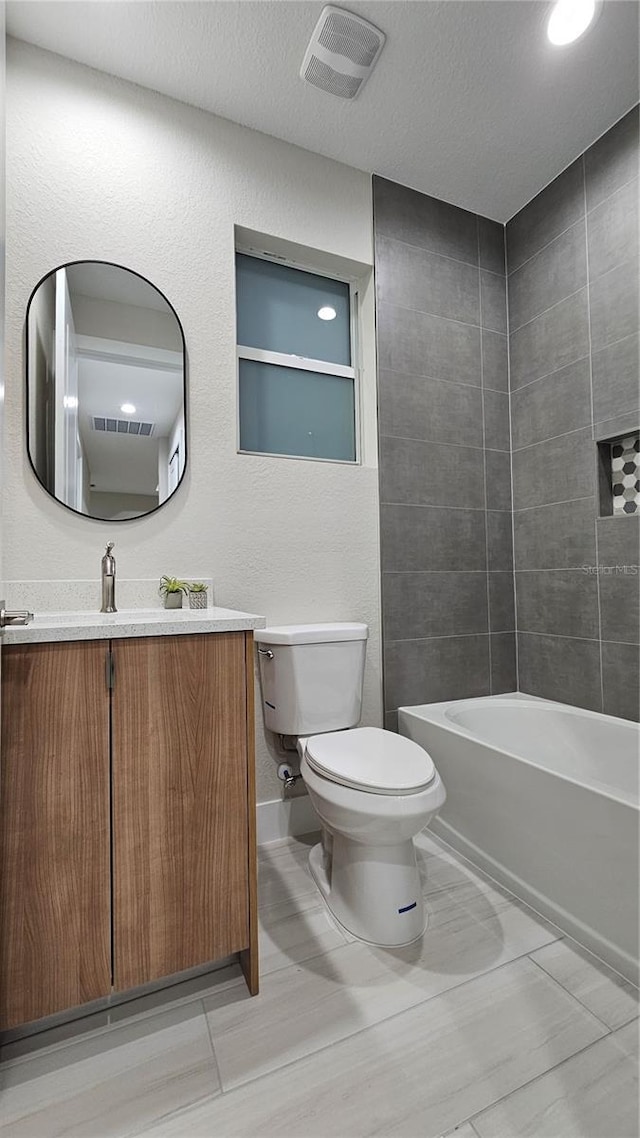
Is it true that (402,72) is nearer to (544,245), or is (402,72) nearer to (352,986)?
(544,245)

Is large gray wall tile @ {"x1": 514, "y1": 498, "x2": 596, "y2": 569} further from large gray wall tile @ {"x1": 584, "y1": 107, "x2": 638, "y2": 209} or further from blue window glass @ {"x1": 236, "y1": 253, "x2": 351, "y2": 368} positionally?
large gray wall tile @ {"x1": 584, "y1": 107, "x2": 638, "y2": 209}

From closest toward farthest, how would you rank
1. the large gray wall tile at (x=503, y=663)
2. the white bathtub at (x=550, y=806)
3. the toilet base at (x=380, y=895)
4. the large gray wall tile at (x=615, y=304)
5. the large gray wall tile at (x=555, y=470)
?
the white bathtub at (x=550, y=806) → the toilet base at (x=380, y=895) → the large gray wall tile at (x=615, y=304) → the large gray wall tile at (x=555, y=470) → the large gray wall tile at (x=503, y=663)

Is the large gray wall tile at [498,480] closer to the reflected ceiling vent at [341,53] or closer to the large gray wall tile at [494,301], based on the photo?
the large gray wall tile at [494,301]

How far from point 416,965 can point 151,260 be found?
92.6 inches

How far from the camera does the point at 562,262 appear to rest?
2250mm

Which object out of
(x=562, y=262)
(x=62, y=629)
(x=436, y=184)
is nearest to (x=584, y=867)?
(x=62, y=629)

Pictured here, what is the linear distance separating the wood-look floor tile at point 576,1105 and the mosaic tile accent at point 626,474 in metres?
1.69

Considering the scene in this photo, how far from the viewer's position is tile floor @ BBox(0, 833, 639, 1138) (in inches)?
37.9

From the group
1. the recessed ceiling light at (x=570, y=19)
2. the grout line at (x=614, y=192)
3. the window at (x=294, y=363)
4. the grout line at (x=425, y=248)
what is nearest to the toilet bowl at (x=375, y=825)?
the window at (x=294, y=363)

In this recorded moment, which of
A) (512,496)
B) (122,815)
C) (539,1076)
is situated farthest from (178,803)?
(512,496)

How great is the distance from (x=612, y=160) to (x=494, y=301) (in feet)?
2.15

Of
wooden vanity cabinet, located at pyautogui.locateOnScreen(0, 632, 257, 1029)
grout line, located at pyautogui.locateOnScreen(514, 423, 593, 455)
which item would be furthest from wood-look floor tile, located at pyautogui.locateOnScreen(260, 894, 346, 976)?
grout line, located at pyautogui.locateOnScreen(514, 423, 593, 455)

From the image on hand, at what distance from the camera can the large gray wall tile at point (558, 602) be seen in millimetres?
2137

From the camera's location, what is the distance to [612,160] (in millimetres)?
2025
